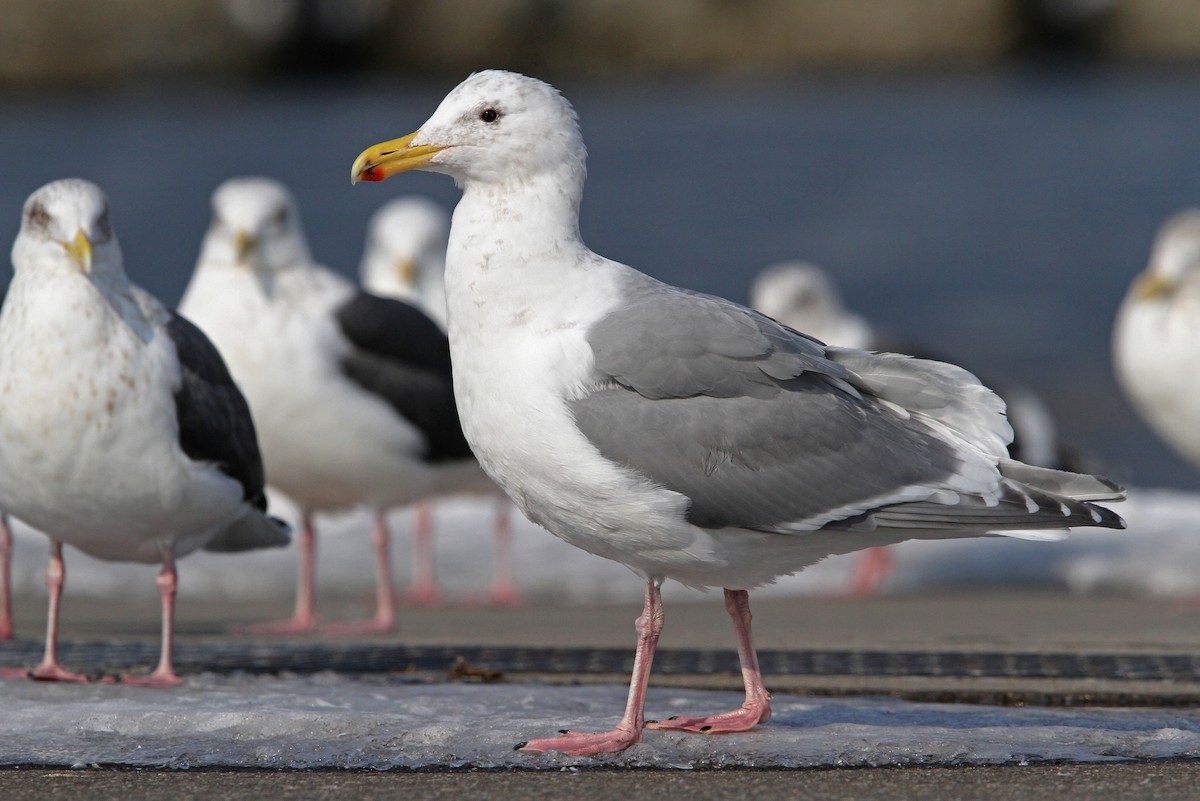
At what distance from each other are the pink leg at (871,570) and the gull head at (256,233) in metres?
3.17

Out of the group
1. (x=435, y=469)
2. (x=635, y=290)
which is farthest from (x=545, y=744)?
(x=435, y=469)

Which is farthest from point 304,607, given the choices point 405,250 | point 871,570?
point 405,250

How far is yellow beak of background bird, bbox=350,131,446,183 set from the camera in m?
4.85

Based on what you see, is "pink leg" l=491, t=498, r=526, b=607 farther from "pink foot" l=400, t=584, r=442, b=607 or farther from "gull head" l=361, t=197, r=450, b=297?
"gull head" l=361, t=197, r=450, b=297

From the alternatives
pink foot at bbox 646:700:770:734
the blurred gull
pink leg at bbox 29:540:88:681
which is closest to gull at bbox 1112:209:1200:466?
the blurred gull

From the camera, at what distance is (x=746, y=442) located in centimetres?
467

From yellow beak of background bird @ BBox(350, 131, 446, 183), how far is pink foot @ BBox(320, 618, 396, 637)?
2.94 metres

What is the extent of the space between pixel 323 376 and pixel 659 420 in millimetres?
3691

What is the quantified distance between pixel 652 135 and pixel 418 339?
38971 mm

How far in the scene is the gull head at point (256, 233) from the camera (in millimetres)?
8406

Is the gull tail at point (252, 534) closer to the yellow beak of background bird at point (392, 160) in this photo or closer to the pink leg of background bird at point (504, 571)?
the yellow beak of background bird at point (392, 160)

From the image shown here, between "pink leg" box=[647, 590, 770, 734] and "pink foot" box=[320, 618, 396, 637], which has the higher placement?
"pink foot" box=[320, 618, 396, 637]

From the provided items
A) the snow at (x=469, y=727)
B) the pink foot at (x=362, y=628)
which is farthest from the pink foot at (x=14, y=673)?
the pink foot at (x=362, y=628)

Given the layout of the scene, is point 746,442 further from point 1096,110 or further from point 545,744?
point 1096,110
